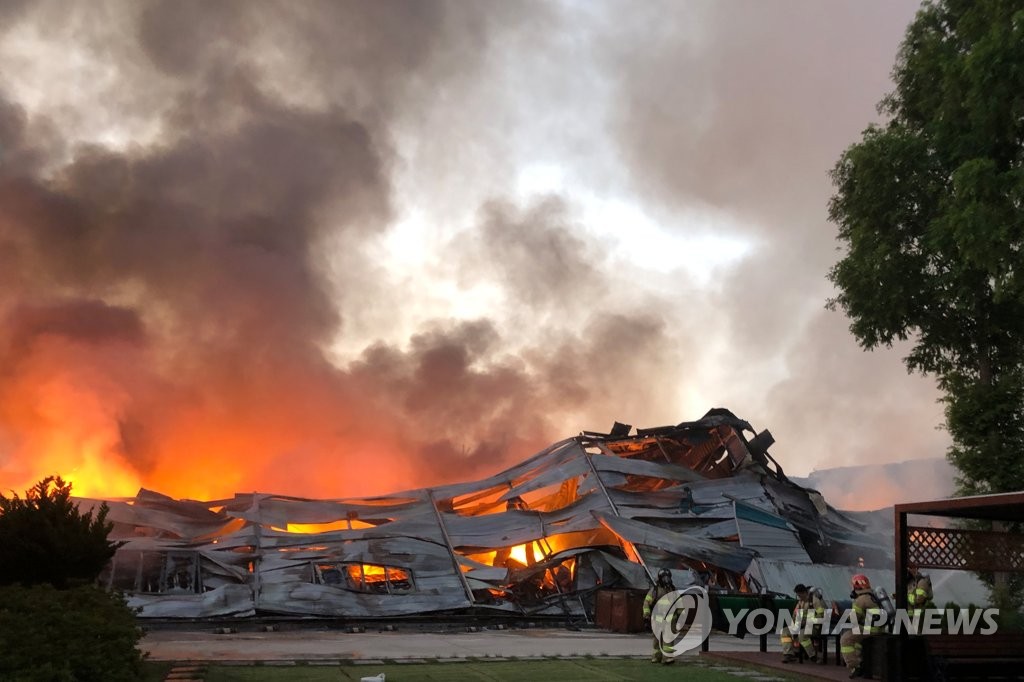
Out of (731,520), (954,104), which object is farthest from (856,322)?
(731,520)

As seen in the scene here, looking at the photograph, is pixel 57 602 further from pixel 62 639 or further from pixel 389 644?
pixel 389 644

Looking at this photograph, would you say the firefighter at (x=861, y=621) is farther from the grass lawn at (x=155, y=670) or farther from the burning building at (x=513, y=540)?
the burning building at (x=513, y=540)

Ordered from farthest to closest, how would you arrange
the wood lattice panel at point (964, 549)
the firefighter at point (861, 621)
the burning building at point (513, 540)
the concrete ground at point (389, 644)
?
the burning building at point (513, 540) < the concrete ground at point (389, 644) < the wood lattice panel at point (964, 549) < the firefighter at point (861, 621)

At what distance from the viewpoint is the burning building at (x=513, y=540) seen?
72.0 feet

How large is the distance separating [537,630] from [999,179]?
47.3ft

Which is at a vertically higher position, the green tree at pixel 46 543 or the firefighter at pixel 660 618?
the green tree at pixel 46 543

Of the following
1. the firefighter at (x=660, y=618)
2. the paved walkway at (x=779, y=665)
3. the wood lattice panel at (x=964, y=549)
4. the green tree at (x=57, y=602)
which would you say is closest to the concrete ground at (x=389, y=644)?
the paved walkway at (x=779, y=665)

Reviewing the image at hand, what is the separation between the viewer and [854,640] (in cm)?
1211

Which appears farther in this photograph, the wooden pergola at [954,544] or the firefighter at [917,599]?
the firefighter at [917,599]

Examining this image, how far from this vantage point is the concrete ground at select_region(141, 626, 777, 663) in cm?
1474

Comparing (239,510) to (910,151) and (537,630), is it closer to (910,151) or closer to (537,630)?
(537,630)

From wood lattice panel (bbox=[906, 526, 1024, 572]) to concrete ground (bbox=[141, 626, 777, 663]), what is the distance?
509 cm

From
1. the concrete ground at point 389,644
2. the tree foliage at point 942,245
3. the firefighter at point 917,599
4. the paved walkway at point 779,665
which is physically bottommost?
the paved walkway at point 779,665

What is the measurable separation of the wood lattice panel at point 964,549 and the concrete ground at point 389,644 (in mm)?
5092
